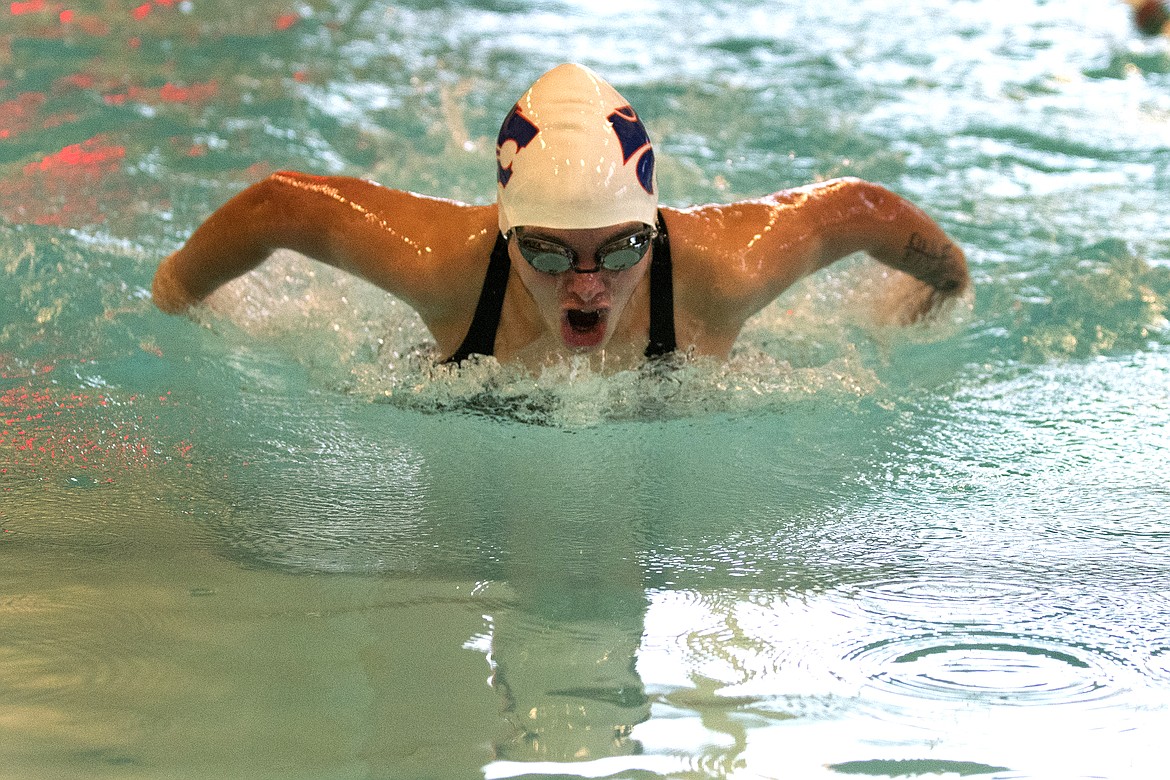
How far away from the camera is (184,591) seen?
224 cm

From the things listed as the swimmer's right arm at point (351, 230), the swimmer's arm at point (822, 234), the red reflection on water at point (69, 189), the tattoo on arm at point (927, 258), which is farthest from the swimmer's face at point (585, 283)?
the red reflection on water at point (69, 189)

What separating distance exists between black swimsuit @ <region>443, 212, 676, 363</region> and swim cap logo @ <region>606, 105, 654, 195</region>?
0.60 feet

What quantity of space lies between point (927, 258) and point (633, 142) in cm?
95

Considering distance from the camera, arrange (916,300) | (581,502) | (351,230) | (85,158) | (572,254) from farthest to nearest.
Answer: (85,158) → (916,300) → (351,230) → (572,254) → (581,502)

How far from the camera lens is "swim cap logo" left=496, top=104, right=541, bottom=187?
2938mm

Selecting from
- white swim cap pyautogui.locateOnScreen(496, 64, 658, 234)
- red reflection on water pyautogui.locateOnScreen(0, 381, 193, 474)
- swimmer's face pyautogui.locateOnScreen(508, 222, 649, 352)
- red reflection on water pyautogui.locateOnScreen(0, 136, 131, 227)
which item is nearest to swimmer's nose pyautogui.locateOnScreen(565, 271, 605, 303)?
swimmer's face pyautogui.locateOnScreen(508, 222, 649, 352)

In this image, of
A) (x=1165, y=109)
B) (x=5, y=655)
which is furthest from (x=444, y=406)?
(x=1165, y=109)

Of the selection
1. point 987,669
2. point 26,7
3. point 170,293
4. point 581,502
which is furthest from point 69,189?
point 987,669

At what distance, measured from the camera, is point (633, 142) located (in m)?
2.96

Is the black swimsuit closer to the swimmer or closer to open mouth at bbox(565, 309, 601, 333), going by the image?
the swimmer

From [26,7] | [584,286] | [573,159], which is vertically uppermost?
[26,7]

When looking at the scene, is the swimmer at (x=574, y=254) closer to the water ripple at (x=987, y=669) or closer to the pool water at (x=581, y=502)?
the pool water at (x=581, y=502)

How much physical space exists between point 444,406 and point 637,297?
1.90 feet

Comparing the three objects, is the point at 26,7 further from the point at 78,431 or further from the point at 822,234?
the point at 822,234
